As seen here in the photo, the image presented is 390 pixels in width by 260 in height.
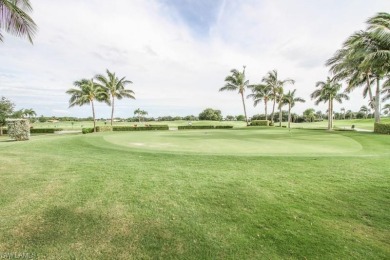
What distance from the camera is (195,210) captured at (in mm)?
5082

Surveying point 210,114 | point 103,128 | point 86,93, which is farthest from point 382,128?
point 210,114

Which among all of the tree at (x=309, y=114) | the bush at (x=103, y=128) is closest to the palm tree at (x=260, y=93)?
the bush at (x=103, y=128)

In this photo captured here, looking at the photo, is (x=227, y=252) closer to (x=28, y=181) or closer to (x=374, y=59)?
(x=28, y=181)

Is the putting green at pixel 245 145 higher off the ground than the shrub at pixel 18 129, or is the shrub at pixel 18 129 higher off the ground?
the shrub at pixel 18 129

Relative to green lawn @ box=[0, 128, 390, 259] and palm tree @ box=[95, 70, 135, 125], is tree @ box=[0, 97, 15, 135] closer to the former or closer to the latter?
palm tree @ box=[95, 70, 135, 125]

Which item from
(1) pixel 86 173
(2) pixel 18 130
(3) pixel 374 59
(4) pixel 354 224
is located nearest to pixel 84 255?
(1) pixel 86 173

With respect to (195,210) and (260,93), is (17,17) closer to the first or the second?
(195,210)

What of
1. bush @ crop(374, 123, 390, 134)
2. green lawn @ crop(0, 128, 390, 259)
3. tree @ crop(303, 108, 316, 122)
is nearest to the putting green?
green lawn @ crop(0, 128, 390, 259)

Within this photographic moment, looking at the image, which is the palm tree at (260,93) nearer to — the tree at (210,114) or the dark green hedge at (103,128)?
the dark green hedge at (103,128)

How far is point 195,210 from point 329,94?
133ft

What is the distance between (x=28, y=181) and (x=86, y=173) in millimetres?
1508

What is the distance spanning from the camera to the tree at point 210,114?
88.7 metres

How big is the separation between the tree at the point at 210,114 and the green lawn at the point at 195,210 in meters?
80.3

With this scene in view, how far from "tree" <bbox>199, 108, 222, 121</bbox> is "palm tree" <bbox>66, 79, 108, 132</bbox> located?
169 feet
